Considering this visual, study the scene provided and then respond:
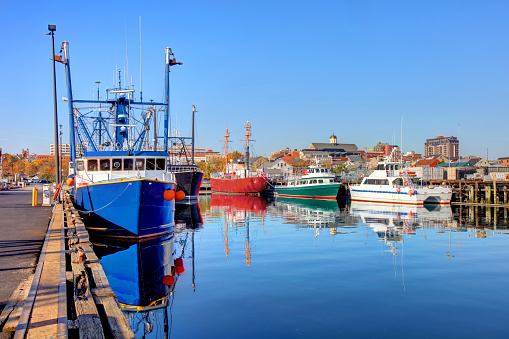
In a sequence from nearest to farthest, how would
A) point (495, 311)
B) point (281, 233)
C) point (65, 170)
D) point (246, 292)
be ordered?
point (495, 311)
point (246, 292)
point (281, 233)
point (65, 170)

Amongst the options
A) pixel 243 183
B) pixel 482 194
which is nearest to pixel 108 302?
pixel 482 194

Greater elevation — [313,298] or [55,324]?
[55,324]

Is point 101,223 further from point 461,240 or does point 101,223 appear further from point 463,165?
point 463,165

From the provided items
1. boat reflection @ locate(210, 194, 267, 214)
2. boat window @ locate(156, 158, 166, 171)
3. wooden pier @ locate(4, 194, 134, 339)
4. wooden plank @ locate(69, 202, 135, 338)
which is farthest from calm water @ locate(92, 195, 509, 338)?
boat reflection @ locate(210, 194, 267, 214)

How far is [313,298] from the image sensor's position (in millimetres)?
10992

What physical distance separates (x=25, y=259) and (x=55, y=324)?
588 cm

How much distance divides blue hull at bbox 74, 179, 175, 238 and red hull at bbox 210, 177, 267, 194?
1858 inches

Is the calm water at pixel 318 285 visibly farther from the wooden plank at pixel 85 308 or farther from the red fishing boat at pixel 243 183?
the red fishing boat at pixel 243 183

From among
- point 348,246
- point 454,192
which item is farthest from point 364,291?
point 454,192

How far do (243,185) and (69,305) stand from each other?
6273 cm

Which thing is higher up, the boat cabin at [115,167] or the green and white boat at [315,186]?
the boat cabin at [115,167]

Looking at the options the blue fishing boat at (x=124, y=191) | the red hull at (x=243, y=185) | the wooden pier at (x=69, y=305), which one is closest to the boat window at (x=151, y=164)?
the blue fishing boat at (x=124, y=191)

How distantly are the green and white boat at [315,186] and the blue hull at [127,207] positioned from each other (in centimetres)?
4022

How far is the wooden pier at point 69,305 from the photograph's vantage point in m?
5.86
